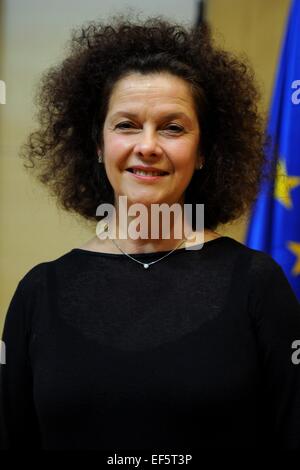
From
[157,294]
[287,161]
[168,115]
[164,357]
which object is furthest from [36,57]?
[164,357]

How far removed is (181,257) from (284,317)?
27 cm

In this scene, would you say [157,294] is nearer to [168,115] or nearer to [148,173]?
[148,173]

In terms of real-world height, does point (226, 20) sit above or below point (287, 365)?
above

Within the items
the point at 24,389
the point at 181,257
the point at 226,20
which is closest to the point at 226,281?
the point at 181,257

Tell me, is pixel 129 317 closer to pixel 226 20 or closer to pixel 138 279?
pixel 138 279

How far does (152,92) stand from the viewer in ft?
4.38

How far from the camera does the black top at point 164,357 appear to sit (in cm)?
122

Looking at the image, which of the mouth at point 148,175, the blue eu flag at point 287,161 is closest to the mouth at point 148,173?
the mouth at point 148,175

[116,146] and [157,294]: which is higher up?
[116,146]

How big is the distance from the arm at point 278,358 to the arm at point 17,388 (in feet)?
1.62

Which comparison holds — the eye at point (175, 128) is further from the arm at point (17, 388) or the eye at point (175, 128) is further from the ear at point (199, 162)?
the arm at point (17, 388)

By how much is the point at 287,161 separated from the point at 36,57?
3.58ft
